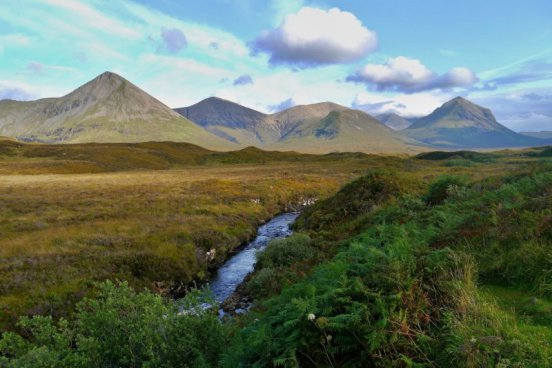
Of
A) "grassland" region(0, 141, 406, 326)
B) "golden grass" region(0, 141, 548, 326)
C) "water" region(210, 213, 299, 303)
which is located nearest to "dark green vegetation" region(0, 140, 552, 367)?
"water" region(210, 213, 299, 303)

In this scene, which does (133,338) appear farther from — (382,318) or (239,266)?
(239,266)

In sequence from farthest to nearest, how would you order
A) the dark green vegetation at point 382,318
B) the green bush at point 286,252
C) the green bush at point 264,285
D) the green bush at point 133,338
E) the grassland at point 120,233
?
1. the green bush at point 286,252
2. the grassland at point 120,233
3. the green bush at point 264,285
4. the green bush at point 133,338
5. the dark green vegetation at point 382,318

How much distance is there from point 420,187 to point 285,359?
23.5 metres

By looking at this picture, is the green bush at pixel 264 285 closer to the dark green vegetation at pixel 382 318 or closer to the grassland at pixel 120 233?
the dark green vegetation at pixel 382 318

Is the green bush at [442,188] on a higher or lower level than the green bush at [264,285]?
higher

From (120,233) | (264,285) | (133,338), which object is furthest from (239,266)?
(133,338)

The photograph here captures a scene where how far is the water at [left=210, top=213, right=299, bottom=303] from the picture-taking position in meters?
18.3

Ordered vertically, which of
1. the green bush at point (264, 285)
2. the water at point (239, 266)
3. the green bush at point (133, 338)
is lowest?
the water at point (239, 266)

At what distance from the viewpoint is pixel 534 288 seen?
6.67m

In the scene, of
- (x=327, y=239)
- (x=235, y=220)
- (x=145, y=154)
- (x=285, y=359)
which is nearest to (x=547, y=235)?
(x=285, y=359)

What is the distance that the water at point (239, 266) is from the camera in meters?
18.3

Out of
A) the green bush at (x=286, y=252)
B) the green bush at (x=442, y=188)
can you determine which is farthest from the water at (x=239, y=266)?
the green bush at (x=442, y=188)

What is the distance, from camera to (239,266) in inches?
865

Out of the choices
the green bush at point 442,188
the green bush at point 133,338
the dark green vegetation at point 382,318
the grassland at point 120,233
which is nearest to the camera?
the dark green vegetation at point 382,318
